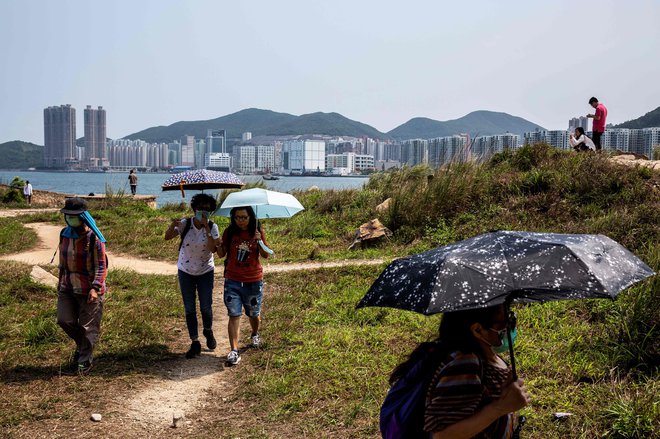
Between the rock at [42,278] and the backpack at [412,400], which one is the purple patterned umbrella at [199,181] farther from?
the backpack at [412,400]

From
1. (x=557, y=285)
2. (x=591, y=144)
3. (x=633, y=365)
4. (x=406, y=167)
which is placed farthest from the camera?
(x=406, y=167)

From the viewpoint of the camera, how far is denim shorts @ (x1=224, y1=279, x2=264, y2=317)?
5895 mm

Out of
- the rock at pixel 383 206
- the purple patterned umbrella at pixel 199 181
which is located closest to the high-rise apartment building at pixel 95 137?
the rock at pixel 383 206

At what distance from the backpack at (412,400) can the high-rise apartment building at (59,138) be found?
594 ft

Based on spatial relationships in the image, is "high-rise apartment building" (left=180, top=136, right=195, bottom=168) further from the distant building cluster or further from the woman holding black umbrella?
the woman holding black umbrella

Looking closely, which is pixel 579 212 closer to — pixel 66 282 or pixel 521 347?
pixel 521 347

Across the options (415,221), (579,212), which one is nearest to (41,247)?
(415,221)

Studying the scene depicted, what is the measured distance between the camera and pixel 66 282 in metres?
5.45

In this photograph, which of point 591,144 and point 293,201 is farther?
point 591,144

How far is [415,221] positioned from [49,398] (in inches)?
329

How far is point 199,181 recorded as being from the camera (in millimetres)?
6113

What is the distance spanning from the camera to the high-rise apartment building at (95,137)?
17638 centimetres

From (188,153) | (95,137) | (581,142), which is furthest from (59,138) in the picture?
(581,142)

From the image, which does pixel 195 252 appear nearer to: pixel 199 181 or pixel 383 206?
pixel 199 181
